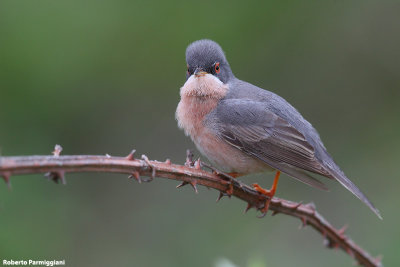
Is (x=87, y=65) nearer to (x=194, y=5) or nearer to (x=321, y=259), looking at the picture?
(x=194, y=5)

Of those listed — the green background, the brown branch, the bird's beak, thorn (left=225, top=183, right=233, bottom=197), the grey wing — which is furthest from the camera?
the green background

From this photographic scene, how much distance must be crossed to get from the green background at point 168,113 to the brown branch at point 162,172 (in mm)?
2722

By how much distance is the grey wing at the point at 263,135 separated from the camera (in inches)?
182

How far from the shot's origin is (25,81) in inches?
247

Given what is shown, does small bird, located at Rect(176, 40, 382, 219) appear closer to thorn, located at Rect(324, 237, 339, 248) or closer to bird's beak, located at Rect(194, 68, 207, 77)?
bird's beak, located at Rect(194, 68, 207, 77)

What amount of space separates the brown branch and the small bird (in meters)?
0.91

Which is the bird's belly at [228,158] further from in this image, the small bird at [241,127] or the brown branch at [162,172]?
the brown branch at [162,172]

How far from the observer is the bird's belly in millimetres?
4719

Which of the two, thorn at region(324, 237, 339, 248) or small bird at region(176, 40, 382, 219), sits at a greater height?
small bird at region(176, 40, 382, 219)

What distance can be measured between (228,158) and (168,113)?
3.07 metres

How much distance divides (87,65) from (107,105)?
0.68 meters

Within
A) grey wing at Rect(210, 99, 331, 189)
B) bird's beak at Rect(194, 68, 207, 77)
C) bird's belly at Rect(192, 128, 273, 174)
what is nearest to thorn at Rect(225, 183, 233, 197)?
grey wing at Rect(210, 99, 331, 189)

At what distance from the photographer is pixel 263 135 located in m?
4.85

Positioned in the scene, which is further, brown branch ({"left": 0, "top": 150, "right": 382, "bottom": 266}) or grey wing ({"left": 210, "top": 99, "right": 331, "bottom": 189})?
grey wing ({"left": 210, "top": 99, "right": 331, "bottom": 189})
